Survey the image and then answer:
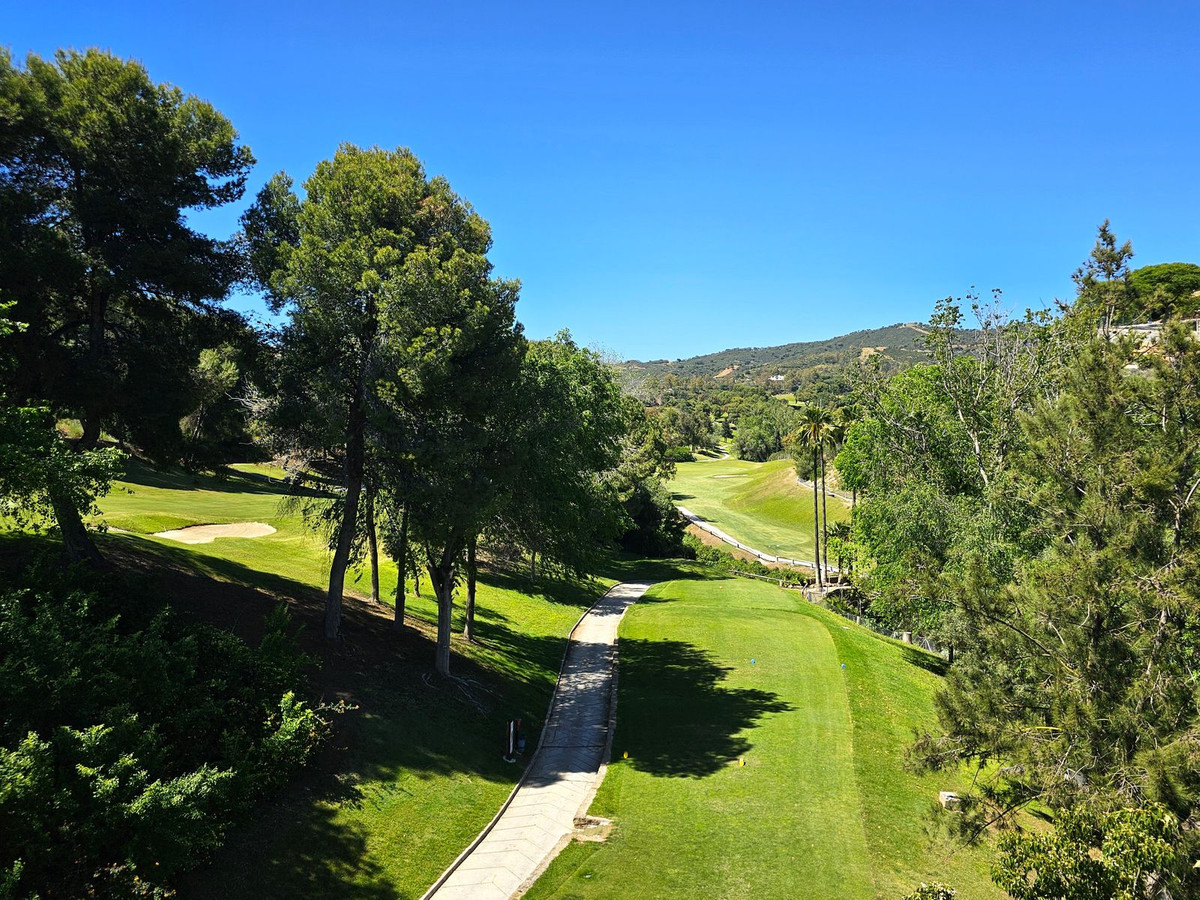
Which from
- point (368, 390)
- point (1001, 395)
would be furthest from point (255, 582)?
point (1001, 395)

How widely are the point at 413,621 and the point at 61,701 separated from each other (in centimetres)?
1440

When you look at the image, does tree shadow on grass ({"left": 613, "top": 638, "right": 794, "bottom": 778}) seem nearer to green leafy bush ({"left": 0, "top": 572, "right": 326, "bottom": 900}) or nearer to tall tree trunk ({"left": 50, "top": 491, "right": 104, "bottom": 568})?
green leafy bush ({"left": 0, "top": 572, "right": 326, "bottom": 900})

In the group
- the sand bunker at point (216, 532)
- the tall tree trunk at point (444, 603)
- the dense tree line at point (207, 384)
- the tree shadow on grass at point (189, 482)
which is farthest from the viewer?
the tree shadow on grass at point (189, 482)

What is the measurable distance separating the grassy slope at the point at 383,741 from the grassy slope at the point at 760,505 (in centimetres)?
4484

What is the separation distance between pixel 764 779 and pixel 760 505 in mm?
71770

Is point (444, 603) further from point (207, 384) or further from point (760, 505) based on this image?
point (760, 505)

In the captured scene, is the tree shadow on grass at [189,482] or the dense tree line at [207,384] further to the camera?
the tree shadow on grass at [189,482]

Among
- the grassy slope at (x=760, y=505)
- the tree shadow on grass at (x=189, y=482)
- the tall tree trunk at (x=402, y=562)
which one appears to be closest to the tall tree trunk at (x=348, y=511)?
the tall tree trunk at (x=402, y=562)

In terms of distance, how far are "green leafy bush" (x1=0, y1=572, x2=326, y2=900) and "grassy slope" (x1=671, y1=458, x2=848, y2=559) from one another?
59.0m

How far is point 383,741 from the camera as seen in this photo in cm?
1530

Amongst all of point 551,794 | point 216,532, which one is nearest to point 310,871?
point 551,794

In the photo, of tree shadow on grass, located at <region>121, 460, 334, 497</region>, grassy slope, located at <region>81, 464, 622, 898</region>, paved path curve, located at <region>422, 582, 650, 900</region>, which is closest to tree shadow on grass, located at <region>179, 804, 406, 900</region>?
grassy slope, located at <region>81, 464, 622, 898</region>

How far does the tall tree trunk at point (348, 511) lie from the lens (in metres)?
18.2

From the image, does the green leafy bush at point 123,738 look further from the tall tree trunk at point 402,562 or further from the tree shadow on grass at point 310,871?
the tall tree trunk at point 402,562
